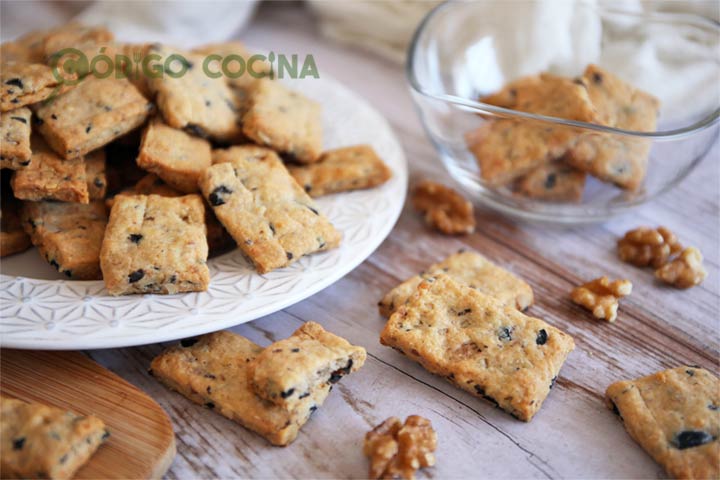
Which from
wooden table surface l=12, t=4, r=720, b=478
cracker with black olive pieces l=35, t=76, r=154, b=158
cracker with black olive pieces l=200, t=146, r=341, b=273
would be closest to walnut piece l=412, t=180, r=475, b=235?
wooden table surface l=12, t=4, r=720, b=478

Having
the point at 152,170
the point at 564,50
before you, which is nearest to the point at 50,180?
the point at 152,170

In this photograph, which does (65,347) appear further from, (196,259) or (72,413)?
(196,259)

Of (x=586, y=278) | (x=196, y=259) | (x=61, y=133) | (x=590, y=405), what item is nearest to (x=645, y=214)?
(x=586, y=278)

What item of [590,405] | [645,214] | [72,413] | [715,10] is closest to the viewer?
[72,413]

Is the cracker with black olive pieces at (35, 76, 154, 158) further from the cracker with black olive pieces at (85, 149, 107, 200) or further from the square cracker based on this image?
the square cracker

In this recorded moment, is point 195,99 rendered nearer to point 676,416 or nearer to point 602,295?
point 602,295
